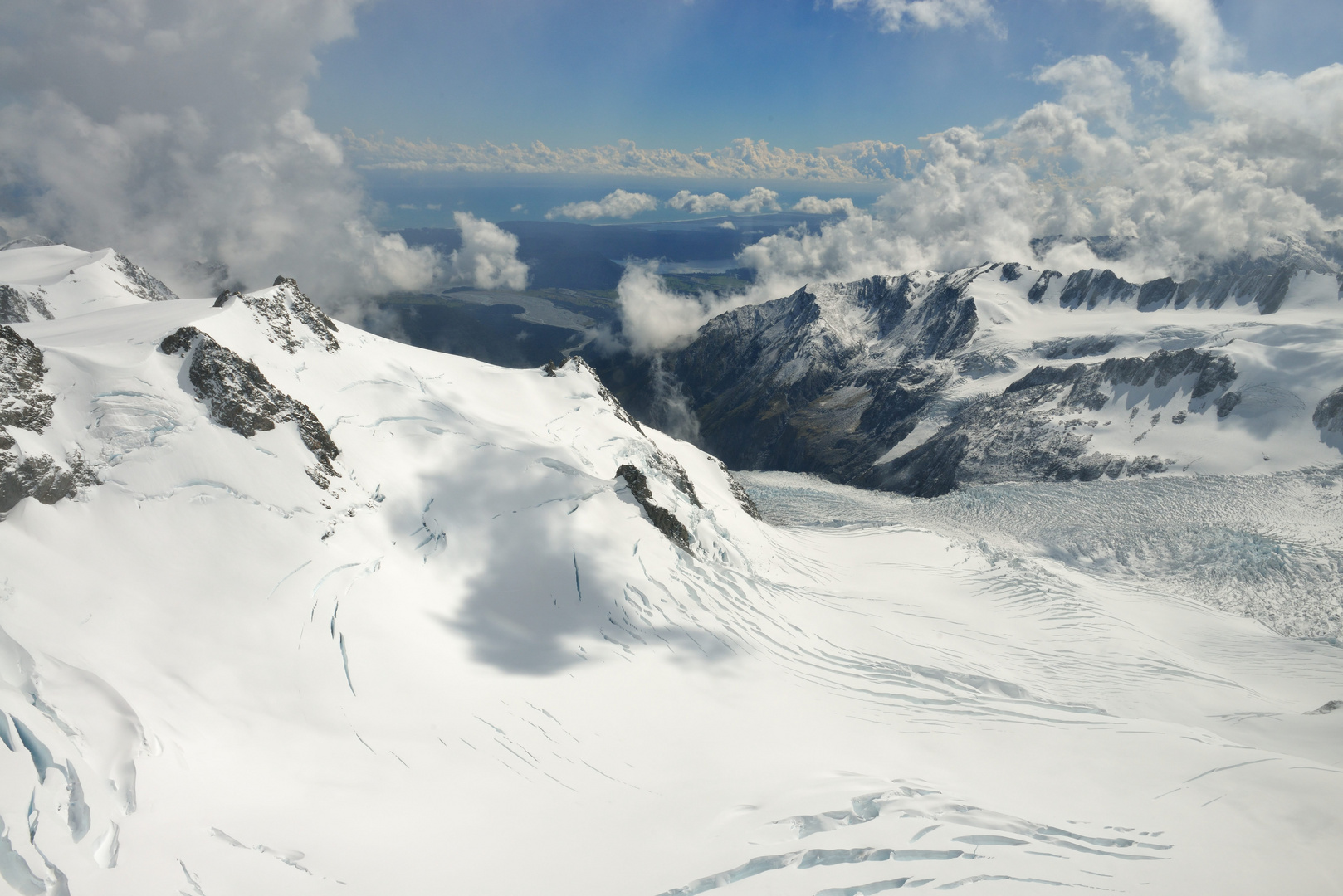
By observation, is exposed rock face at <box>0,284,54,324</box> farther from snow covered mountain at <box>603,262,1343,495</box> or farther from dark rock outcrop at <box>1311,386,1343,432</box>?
dark rock outcrop at <box>1311,386,1343,432</box>

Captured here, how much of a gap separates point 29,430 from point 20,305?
75.3 meters

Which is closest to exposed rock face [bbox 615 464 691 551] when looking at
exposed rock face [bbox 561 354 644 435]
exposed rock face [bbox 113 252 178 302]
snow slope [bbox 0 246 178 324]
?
exposed rock face [bbox 561 354 644 435]

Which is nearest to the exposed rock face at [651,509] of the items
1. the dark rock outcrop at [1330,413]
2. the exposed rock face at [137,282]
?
the exposed rock face at [137,282]

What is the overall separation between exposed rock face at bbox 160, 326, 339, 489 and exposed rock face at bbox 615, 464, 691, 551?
19.0 m

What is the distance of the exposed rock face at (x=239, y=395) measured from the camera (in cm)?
2981

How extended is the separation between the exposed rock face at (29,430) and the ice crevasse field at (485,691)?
44cm

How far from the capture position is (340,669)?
22828 millimetres

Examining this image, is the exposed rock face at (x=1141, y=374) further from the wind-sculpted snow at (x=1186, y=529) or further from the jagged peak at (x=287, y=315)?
the jagged peak at (x=287, y=315)

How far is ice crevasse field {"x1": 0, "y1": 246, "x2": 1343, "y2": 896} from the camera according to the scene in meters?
15.8

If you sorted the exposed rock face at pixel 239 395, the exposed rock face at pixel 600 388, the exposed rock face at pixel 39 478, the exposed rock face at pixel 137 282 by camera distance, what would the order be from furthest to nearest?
the exposed rock face at pixel 137 282, the exposed rock face at pixel 600 388, the exposed rock face at pixel 239 395, the exposed rock face at pixel 39 478

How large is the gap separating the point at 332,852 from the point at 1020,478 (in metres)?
135

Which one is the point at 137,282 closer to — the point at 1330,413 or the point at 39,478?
the point at 39,478

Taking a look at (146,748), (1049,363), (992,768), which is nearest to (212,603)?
(146,748)

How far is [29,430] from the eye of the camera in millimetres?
23203
